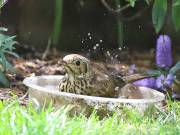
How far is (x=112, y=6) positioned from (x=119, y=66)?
1025 mm

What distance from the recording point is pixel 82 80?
3.97 m

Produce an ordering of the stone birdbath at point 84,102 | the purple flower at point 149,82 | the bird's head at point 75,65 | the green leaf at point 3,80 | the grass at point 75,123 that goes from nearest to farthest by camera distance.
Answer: the grass at point 75,123 → the stone birdbath at point 84,102 → the bird's head at point 75,65 → the green leaf at point 3,80 → the purple flower at point 149,82

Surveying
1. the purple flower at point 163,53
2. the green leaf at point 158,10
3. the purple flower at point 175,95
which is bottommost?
the purple flower at point 175,95

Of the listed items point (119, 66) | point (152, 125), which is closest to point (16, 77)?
point (119, 66)

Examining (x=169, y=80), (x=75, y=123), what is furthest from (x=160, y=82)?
(x=75, y=123)

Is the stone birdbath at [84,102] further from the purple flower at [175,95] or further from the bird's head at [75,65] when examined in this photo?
the purple flower at [175,95]

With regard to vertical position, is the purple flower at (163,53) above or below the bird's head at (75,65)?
above

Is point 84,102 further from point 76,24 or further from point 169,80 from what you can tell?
point 76,24

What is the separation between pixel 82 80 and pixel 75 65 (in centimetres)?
10

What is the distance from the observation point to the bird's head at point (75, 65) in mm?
3912

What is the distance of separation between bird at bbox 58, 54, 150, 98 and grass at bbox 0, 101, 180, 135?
348mm

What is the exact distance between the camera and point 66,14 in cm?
733

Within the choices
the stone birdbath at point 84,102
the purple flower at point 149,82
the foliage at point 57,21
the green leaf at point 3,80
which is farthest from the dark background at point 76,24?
the stone birdbath at point 84,102

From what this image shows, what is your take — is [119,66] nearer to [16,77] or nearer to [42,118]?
[16,77]
